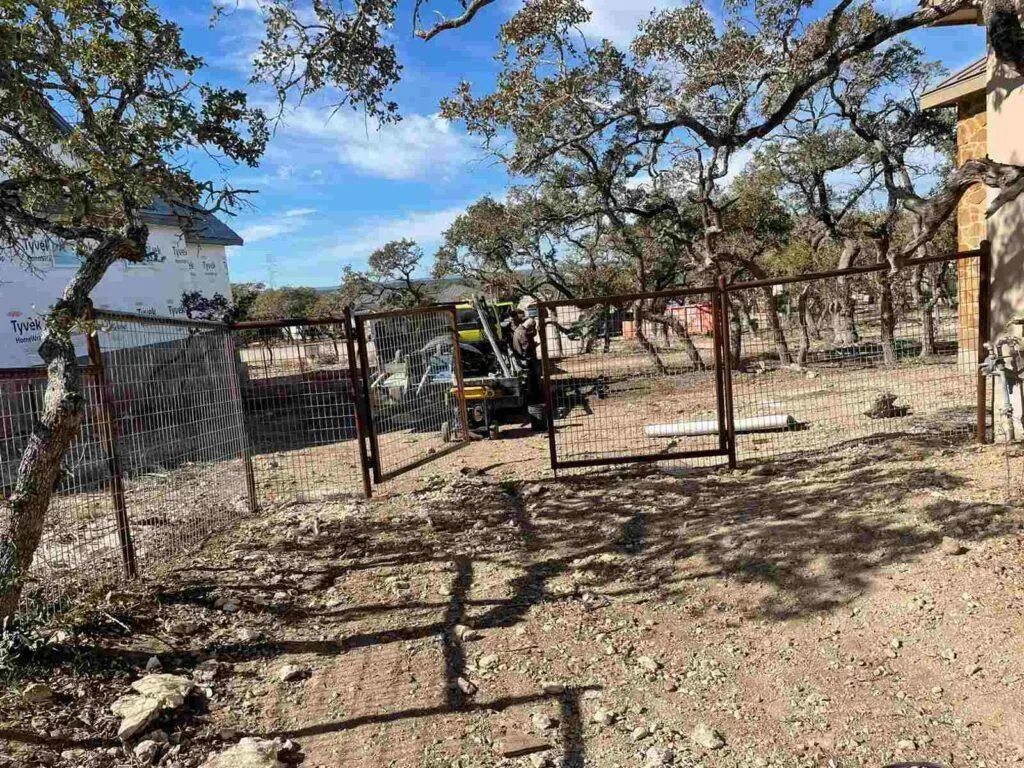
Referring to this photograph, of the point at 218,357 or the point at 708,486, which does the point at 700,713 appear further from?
the point at 218,357

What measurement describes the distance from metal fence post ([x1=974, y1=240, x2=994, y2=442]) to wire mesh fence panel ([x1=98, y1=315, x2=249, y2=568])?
652 cm

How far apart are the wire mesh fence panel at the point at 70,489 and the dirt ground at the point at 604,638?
12.7 inches

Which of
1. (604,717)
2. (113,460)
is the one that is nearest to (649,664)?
(604,717)

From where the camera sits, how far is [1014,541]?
13.2ft

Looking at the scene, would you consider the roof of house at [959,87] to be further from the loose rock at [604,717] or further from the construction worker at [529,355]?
the loose rock at [604,717]

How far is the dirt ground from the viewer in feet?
9.60

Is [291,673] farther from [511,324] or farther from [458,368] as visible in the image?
[511,324]

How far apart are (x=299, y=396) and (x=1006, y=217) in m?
6.80

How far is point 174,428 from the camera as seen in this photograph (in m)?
5.48

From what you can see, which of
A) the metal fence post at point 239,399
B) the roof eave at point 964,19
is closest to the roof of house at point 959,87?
the roof eave at point 964,19

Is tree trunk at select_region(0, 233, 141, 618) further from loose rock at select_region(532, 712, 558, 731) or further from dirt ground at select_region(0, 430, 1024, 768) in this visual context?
loose rock at select_region(532, 712, 558, 731)

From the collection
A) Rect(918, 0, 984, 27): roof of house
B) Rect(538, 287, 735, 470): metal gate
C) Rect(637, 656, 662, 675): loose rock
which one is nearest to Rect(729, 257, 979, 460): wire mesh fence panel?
Rect(538, 287, 735, 470): metal gate

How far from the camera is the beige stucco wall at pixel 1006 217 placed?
5.77 metres

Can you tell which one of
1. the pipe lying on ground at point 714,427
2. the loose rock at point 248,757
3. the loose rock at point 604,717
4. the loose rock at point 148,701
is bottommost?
the loose rock at point 604,717
